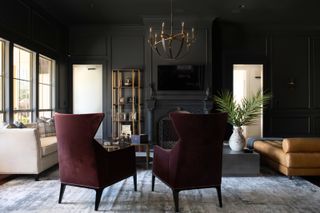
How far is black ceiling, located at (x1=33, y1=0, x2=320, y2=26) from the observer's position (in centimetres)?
528

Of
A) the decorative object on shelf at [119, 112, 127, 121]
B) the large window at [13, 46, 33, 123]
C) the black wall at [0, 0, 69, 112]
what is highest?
the black wall at [0, 0, 69, 112]

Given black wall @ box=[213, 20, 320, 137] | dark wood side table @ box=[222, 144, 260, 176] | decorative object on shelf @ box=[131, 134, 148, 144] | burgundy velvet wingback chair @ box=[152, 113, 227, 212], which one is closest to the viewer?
burgundy velvet wingback chair @ box=[152, 113, 227, 212]

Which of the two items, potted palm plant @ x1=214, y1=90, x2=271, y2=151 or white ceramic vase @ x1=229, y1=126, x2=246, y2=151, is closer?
potted palm plant @ x1=214, y1=90, x2=271, y2=151

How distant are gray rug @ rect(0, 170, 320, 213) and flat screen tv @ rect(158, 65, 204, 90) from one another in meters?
3.03

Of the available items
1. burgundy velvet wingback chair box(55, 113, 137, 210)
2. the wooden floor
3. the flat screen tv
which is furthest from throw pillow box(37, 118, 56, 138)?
the flat screen tv

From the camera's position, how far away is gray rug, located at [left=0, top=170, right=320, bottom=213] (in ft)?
8.82

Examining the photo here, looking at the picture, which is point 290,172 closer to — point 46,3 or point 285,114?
point 285,114

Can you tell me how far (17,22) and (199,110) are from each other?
13.0ft

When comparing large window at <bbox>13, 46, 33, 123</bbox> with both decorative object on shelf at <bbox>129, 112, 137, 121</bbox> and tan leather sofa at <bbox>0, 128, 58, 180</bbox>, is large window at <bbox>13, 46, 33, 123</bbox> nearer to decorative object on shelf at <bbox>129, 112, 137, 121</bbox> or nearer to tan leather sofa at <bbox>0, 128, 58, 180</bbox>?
tan leather sofa at <bbox>0, 128, 58, 180</bbox>

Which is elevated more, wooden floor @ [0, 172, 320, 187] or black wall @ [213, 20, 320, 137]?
black wall @ [213, 20, 320, 137]

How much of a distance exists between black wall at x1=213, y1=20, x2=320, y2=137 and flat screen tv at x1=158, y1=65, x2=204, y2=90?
661 mm

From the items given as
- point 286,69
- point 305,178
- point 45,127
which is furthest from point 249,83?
point 45,127

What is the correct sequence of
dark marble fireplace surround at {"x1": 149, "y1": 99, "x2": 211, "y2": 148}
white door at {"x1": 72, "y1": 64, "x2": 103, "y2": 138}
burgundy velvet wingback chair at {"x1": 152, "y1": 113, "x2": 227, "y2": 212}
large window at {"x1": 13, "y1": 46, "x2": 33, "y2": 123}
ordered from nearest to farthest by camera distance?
burgundy velvet wingback chair at {"x1": 152, "y1": 113, "x2": 227, "y2": 212}
large window at {"x1": 13, "y1": 46, "x2": 33, "y2": 123}
dark marble fireplace surround at {"x1": 149, "y1": 99, "x2": 211, "y2": 148}
white door at {"x1": 72, "y1": 64, "x2": 103, "y2": 138}

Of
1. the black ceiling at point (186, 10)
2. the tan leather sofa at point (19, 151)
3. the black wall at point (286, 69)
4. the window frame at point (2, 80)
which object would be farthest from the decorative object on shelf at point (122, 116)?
the tan leather sofa at point (19, 151)
